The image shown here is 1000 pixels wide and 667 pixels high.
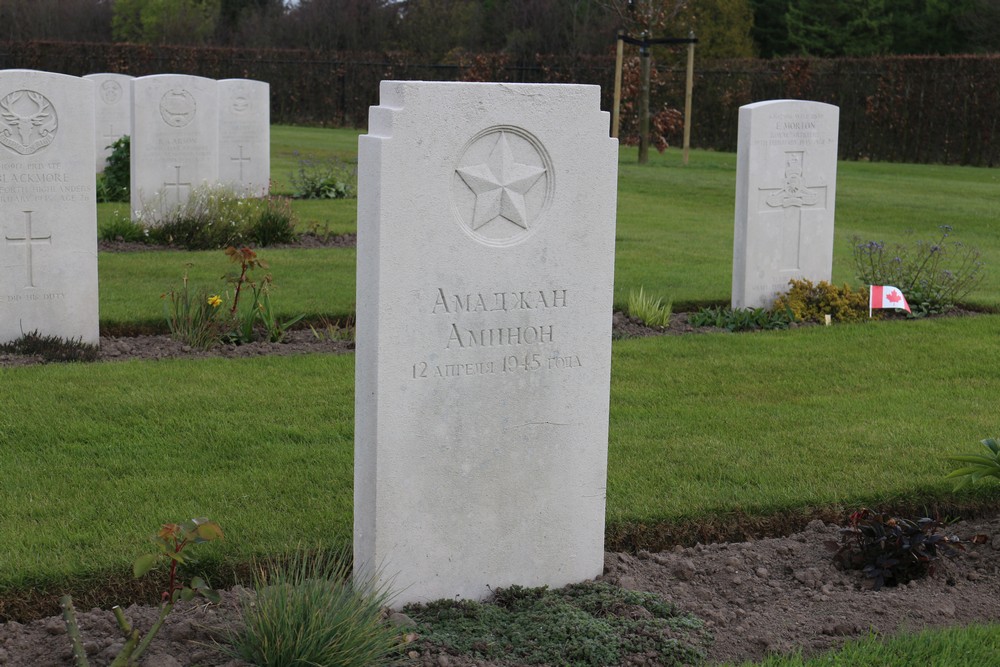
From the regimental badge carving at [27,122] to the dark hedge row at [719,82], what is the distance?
2045 centimetres

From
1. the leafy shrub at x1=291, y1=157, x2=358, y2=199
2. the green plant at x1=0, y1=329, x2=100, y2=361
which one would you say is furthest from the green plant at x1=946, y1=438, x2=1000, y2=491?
the leafy shrub at x1=291, y1=157, x2=358, y2=199

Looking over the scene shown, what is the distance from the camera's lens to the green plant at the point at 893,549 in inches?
174

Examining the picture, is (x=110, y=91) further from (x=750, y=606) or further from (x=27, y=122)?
(x=750, y=606)

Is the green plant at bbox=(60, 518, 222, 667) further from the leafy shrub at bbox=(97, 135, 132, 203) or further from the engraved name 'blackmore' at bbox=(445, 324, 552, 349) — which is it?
the leafy shrub at bbox=(97, 135, 132, 203)

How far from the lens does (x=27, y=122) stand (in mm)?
7441

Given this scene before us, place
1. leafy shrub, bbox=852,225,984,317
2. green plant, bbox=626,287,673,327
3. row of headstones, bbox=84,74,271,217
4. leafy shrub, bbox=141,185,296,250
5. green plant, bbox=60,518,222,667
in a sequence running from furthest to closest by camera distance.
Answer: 1. row of headstones, bbox=84,74,271,217
2. leafy shrub, bbox=141,185,296,250
3. leafy shrub, bbox=852,225,984,317
4. green plant, bbox=626,287,673,327
5. green plant, bbox=60,518,222,667

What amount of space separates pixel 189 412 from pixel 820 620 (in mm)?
3438

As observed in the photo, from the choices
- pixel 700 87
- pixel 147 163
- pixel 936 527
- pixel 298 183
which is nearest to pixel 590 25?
pixel 700 87

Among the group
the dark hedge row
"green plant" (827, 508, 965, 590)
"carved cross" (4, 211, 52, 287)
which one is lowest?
"green plant" (827, 508, 965, 590)

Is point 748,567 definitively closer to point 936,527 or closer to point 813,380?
point 936,527

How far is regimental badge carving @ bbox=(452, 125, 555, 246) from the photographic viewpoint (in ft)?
12.9

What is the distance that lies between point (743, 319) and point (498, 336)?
553cm

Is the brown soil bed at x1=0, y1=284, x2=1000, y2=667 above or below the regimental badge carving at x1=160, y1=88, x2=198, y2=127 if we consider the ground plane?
below

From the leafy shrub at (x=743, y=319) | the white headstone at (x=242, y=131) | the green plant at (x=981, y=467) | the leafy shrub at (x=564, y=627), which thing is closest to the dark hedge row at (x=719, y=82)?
the white headstone at (x=242, y=131)
